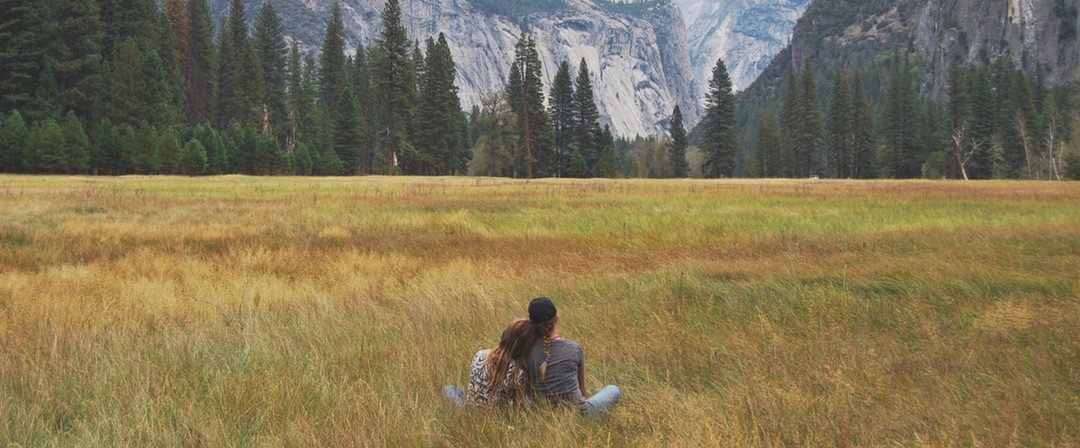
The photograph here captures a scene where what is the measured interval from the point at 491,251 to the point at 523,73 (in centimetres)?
6352

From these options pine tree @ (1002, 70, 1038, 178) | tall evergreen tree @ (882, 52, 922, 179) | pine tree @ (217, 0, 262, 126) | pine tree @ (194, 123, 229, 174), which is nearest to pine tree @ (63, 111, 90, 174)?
pine tree @ (194, 123, 229, 174)

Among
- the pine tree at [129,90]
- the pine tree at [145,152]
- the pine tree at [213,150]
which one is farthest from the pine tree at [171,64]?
the pine tree at [145,152]

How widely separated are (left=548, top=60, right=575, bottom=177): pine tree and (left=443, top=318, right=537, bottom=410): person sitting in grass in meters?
77.5

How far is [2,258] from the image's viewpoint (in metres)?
10.4

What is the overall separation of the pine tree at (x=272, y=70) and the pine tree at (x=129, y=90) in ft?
69.7

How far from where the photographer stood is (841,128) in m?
86.3

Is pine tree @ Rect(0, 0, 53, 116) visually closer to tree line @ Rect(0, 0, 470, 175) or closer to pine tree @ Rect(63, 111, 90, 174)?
tree line @ Rect(0, 0, 470, 175)

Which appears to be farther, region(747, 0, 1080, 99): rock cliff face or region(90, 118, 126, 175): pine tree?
region(747, 0, 1080, 99): rock cliff face

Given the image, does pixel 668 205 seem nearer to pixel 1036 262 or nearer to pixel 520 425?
pixel 1036 262

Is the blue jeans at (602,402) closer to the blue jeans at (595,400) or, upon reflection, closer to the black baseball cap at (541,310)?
the blue jeans at (595,400)

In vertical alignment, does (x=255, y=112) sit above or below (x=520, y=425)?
above

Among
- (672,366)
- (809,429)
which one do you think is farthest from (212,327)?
(809,429)

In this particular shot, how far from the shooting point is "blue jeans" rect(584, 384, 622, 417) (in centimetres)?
409

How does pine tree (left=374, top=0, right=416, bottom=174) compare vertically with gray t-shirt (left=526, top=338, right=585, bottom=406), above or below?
above
